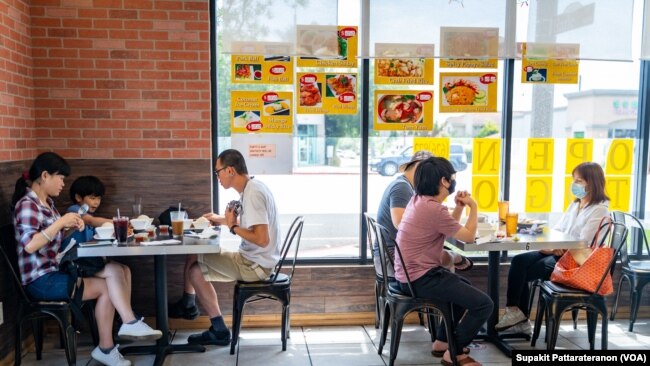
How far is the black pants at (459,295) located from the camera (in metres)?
3.35

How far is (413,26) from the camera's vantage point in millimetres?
4320

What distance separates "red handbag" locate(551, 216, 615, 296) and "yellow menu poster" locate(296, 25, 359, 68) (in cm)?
203

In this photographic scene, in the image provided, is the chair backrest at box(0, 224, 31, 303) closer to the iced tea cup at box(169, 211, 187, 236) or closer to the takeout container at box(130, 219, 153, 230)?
the takeout container at box(130, 219, 153, 230)

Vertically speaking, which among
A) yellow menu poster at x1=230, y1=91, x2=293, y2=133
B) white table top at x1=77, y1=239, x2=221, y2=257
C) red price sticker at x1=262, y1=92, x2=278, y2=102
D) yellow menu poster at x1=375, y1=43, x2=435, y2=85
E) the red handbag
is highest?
yellow menu poster at x1=375, y1=43, x2=435, y2=85

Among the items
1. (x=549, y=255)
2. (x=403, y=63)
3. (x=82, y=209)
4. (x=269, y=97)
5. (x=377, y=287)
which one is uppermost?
(x=403, y=63)

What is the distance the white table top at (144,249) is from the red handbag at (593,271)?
6.95 ft

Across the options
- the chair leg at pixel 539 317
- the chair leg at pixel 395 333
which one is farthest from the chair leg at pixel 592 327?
the chair leg at pixel 395 333

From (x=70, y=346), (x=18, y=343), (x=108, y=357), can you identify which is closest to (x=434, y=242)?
(x=108, y=357)

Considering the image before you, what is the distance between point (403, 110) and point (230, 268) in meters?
1.75

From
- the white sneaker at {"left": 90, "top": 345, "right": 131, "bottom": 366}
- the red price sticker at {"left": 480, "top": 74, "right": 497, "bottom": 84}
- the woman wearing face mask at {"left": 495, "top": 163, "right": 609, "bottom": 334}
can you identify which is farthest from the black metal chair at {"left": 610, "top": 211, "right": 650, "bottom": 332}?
the white sneaker at {"left": 90, "top": 345, "right": 131, "bottom": 366}

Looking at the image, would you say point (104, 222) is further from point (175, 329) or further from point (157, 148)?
point (175, 329)

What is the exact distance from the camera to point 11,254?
11.7 ft

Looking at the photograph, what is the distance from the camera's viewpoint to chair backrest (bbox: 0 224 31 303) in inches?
132

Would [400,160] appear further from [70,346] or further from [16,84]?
[16,84]
